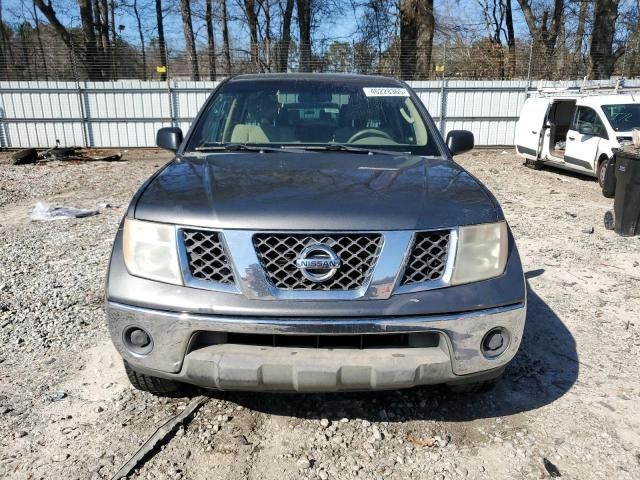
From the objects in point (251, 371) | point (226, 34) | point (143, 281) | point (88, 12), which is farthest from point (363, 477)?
point (226, 34)

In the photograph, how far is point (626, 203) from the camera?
20.2 ft

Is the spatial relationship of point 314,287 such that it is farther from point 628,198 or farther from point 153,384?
point 628,198

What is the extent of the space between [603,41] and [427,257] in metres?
21.3

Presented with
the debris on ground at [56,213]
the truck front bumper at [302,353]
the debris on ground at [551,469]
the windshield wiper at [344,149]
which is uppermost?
the windshield wiper at [344,149]

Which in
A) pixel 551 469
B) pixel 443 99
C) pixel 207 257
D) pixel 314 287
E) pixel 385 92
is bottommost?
pixel 551 469

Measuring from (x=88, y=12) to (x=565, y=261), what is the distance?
22.2 meters

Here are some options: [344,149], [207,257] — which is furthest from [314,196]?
[344,149]

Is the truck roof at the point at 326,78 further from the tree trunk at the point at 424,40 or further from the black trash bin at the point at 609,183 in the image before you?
the tree trunk at the point at 424,40

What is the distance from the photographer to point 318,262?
6.67 ft

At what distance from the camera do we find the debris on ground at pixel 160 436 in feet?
7.10

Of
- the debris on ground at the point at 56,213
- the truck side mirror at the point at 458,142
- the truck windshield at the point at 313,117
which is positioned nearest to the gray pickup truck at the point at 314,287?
the truck windshield at the point at 313,117

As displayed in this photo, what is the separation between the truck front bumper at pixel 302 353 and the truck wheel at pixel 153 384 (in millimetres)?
316

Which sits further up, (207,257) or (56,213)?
(207,257)

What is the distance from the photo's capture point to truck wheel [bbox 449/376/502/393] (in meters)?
2.54
